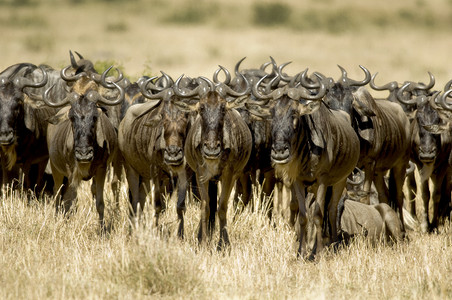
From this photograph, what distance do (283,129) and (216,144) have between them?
77 cm

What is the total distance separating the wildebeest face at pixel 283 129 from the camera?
9.30 meters

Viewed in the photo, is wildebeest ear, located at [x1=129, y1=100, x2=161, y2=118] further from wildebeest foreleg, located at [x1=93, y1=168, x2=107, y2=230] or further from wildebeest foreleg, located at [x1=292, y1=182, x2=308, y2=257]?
wildebeest foreleg, located at [x1=292, y1=182, x2=308, y2=257]

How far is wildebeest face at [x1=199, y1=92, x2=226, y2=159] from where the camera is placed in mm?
9500

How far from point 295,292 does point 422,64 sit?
3872cm

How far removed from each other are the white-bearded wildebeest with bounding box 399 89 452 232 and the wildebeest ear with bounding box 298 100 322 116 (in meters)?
2.78

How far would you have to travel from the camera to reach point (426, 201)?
12.9m

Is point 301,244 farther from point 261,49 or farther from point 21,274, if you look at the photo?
point 261,49

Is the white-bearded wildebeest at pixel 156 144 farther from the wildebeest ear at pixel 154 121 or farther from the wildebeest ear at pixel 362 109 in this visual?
the wildebeest ear at pixel 362 109

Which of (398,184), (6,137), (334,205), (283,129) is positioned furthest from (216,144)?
(398,184)

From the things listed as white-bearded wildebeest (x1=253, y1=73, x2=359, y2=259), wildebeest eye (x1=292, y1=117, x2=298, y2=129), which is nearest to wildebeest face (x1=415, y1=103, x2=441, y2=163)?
white-bearded wildebeest (x1=253, y1=73, x2=359, y2=259)

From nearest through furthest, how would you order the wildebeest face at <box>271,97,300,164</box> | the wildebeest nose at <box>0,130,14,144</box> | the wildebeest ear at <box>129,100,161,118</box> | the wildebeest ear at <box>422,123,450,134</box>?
the wildebeest face at <box>271,97,300,164</box>
the wildebeest ear at <box>129,100,161,118</box>
the wildebeest nose at <box>0,130,14,144</box>
the wildebeest ear at <box>422,123,450,134</box>

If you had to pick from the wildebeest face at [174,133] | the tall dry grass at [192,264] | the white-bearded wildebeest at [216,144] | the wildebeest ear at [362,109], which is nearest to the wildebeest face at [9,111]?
the tall dry grass at [192,264]

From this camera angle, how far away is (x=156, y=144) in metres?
10.6

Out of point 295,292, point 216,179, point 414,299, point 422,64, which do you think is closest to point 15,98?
point 216,179
